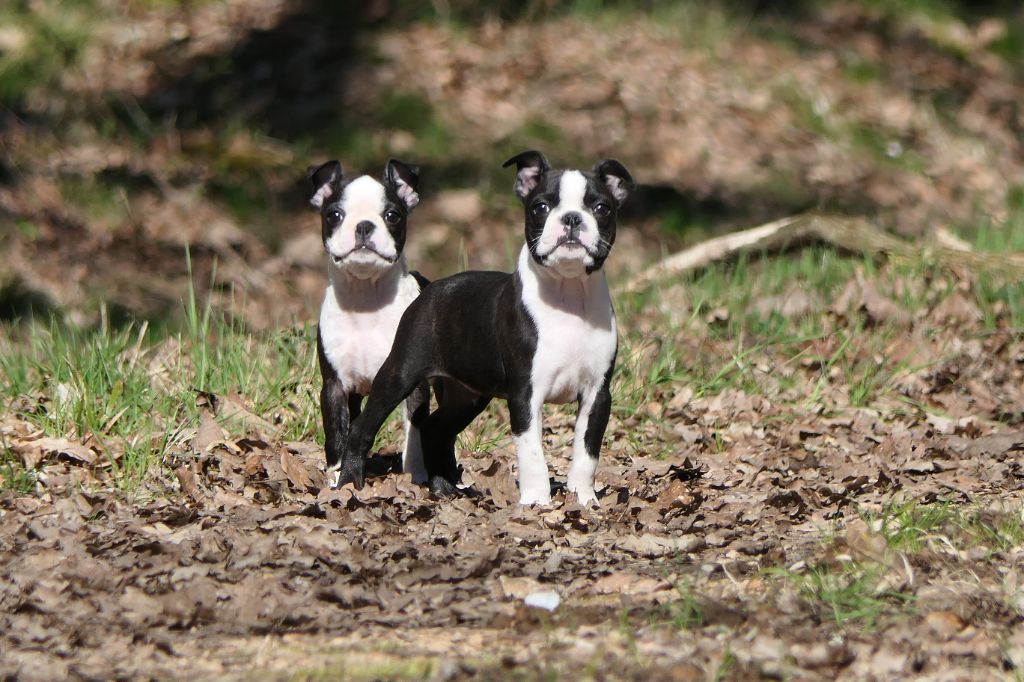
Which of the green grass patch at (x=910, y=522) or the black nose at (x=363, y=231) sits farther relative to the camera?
the black nose at (x=363, y=231)

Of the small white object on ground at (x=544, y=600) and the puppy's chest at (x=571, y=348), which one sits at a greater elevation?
the puppy's chest at (x=571, y=348)

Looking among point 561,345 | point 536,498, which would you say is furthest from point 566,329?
point 536,498

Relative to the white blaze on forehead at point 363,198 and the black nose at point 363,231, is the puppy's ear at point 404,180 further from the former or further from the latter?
the black nose at point 363,231

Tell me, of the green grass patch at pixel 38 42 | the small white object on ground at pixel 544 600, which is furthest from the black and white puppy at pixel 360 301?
the green grass patch at pixel 38 42

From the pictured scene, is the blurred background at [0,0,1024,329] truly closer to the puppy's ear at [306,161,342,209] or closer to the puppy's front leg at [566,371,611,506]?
the puppy's ear at [306,161,342,209]

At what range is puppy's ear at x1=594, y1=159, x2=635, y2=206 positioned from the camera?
5789mm

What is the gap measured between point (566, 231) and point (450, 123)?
29.3 feet

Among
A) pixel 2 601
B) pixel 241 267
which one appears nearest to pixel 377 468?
pixel 2 601

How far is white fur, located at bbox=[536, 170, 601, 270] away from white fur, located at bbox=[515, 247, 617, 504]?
0.32ft

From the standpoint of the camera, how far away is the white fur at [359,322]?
247 inches

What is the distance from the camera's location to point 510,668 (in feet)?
13.6

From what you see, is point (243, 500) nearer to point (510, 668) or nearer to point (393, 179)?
point (393, 179)

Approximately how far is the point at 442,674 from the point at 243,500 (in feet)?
7.95

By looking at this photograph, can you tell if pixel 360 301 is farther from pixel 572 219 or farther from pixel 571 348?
pixel 572 219
